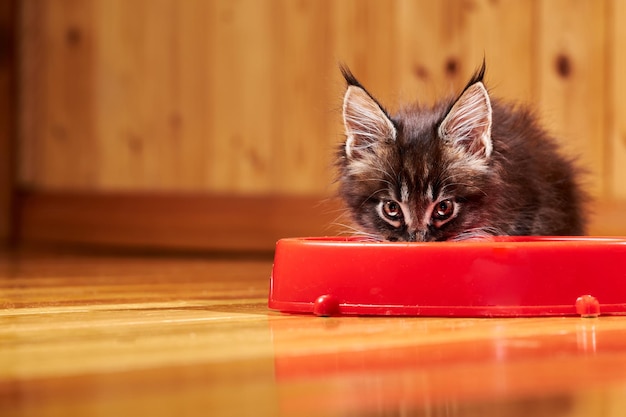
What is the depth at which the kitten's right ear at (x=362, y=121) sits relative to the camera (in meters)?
2.40

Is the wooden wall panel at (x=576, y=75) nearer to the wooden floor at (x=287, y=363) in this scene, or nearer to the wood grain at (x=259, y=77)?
the wood grain at (x=259, y=77)

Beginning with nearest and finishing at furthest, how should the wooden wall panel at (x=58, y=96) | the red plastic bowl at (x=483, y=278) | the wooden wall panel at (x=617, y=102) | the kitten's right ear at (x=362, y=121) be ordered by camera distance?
the red plastic bowl at (x=483, y=278) → the kitten's right ear at (x=362, y=121) → the wooden wall panel at (x=617, y=102) → the wooden wall panel at (x=58, y=96)

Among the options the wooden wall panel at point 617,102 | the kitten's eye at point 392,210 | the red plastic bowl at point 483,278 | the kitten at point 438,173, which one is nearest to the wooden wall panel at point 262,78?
the wooden wall panel at point 617,102

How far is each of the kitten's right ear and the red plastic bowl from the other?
0.43 m

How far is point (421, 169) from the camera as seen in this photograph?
2.29m

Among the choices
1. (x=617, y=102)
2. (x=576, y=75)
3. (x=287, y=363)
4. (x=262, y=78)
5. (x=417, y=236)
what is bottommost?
(x=287, y=363)

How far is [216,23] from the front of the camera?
481 cm

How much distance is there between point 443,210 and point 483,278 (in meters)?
0.32

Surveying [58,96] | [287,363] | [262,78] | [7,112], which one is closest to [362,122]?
[287,363]

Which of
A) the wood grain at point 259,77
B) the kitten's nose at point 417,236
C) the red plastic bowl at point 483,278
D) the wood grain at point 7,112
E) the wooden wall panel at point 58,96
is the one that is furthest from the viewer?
the wood grain at point 7,112

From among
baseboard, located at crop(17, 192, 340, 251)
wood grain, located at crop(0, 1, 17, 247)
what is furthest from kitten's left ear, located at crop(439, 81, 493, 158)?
wood grain, located at crop(0, 1, 17, 247)

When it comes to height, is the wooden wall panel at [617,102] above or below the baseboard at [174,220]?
above

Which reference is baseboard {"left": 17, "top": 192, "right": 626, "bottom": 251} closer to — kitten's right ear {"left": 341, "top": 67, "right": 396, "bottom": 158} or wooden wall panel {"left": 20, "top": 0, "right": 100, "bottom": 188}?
wooden wall panel {"left": 20, "top": 0, "right": 100, "bottom": 188}

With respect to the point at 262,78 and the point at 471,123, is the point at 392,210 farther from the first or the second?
the point at 262,78
